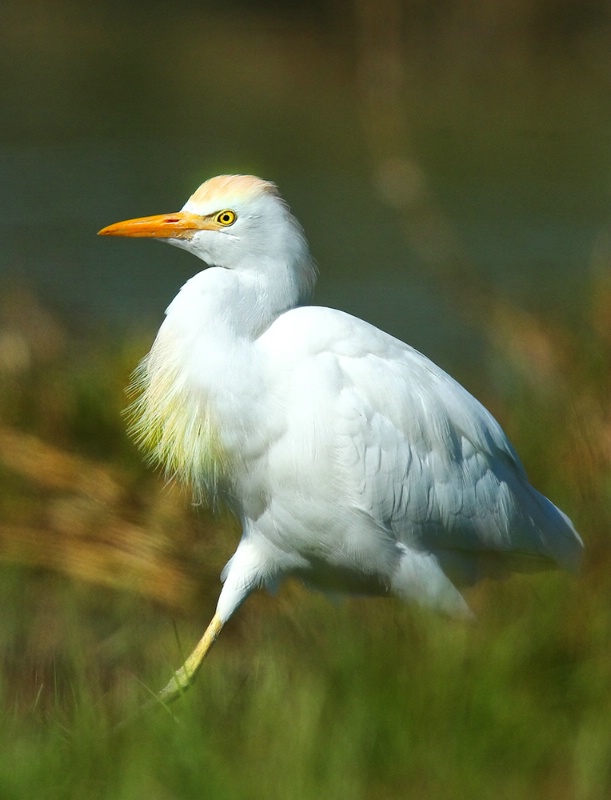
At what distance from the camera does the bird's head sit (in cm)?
337

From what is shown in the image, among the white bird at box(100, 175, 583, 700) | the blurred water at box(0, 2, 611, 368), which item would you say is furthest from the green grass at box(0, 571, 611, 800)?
the blurred water at box(0, 2, 611, 368)

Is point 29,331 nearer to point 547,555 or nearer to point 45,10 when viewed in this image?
point 547,555

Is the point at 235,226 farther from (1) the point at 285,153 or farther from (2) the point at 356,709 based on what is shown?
(1) the point at 285,153

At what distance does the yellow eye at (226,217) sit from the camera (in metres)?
3.38

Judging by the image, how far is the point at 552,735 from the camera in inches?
92.0

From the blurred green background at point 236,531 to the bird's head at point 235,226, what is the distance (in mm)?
886

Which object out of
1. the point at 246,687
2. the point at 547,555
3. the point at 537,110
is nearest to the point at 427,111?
the point at 537,110

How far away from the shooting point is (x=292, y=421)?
10.8 ft

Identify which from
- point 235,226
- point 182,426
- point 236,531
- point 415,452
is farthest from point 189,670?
point 236,531

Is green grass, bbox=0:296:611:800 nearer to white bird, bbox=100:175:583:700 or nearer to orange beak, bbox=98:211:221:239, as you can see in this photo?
white bird, bbox=100:175:583:700

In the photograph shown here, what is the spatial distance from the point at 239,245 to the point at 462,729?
1506 mm

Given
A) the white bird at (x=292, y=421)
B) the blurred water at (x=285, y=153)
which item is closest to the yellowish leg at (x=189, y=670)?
the white bird at (x=292, y=421)

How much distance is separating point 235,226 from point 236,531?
1566 mm

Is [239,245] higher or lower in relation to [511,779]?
higher
